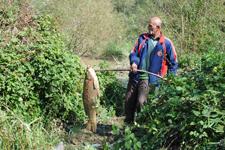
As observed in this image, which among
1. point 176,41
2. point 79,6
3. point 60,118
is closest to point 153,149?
point 60,118

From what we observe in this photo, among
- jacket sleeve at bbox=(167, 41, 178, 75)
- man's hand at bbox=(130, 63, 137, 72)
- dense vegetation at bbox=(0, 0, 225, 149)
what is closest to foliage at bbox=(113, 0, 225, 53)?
dense vegetation at bbox=(0, 0, 225, 149)

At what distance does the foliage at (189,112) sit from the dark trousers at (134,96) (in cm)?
136

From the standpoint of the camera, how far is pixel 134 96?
861cm

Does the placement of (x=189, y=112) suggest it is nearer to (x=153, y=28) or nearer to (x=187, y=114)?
(x=187, y=114)

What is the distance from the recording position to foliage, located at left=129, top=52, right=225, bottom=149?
6066 mm

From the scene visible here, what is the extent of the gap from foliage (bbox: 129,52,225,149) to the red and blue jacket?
1.42 m

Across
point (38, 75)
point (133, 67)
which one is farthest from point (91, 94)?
point (38, 75)

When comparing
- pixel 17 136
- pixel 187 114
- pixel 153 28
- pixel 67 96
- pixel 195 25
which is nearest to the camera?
pixel 17 136

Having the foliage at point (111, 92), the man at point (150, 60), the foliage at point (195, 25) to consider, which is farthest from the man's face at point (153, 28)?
the foliage at point (195, 25)

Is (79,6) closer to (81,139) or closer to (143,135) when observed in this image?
(81,139)

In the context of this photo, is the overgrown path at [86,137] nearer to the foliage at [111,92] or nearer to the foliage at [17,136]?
the foliage at [111,92]

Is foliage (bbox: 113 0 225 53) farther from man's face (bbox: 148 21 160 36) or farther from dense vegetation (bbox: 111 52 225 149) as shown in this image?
dense vegetation (bbox: 111 52 225 149)

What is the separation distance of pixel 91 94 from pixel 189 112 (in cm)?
247

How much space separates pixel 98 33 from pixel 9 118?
15580mm
